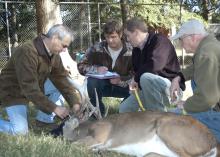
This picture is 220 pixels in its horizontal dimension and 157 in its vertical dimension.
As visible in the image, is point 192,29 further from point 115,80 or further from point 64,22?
point 64,22

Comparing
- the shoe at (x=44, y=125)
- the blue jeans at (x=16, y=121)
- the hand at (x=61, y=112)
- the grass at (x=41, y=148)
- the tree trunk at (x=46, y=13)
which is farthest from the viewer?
the tree trunk at (x=46, y=13)

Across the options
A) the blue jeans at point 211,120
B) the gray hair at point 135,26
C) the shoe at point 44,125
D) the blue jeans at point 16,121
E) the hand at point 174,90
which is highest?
the gray hair at point 135,26

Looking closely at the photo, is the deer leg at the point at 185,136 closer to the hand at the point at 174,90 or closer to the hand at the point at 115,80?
the hand at the point at 174,90

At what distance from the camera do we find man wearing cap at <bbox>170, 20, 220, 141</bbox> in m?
4.95

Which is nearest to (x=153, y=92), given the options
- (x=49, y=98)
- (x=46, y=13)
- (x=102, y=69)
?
(x=102, y=69)

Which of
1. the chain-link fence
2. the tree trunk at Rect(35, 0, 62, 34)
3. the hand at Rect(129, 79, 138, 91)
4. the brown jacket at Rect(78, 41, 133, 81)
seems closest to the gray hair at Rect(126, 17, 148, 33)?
the hand at Rect(129, 79, 138, 91)

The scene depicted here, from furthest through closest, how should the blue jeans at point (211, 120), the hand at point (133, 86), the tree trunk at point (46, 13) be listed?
1. the tree trunk at point (46, 13)
2. the hand at point (133, 86)
3. the blue jeans at point (211, 120)

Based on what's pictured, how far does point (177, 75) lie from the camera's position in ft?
22.8

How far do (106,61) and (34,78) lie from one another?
1999 mm

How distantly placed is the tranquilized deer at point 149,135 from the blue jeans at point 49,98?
1.53 metres

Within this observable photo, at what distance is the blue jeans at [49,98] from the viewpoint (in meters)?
7.32

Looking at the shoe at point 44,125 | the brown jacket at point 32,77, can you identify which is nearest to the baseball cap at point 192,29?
the brown jacket at point 32,77

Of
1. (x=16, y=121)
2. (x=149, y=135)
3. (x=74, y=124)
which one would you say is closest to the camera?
(x=149, y=135)

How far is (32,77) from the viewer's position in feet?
20.1
